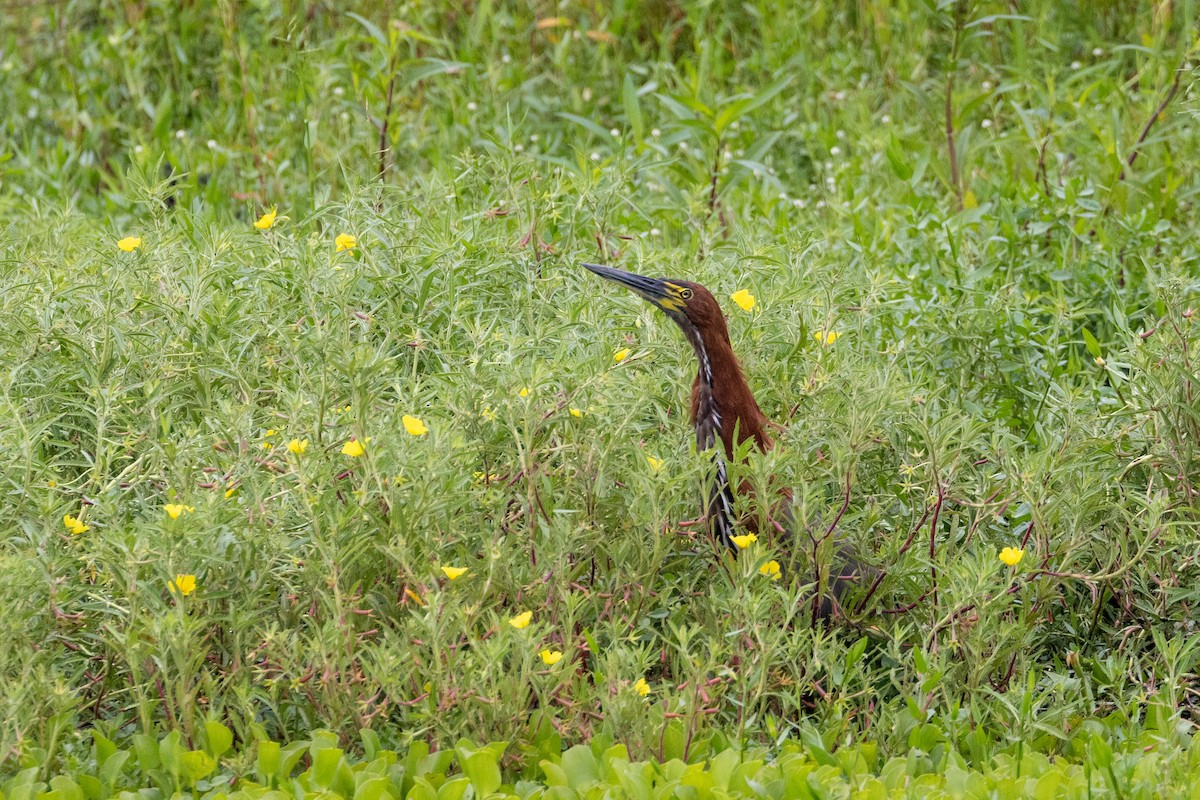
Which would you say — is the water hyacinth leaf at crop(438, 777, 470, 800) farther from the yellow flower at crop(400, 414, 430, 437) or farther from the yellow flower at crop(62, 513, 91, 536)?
the yellow flower at crop(62, 513, 91, 536)

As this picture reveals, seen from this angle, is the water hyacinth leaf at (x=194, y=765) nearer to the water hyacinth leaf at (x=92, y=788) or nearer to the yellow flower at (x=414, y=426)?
the water hyacinth leaf at (x=92, y=788)

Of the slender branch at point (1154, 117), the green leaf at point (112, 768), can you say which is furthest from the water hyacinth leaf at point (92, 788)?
the slender branch at point (1154, 117)

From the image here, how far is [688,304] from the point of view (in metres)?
3.98

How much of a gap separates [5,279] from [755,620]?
105 inches

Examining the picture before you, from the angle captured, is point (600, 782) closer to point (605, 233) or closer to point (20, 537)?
point (20, 537)

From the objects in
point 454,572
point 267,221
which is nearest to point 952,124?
point 267,221

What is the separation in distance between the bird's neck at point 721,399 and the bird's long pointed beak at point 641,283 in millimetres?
156

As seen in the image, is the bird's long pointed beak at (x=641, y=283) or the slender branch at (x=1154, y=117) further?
the slender branch at (x=1154, y=117)

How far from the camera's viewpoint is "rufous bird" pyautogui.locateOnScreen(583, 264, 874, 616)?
3785mm

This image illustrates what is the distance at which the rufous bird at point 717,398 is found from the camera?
3.79m

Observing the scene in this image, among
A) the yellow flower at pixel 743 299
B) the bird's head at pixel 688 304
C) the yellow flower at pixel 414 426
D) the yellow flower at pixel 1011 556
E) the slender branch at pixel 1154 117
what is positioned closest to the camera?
the yellow flower at pixel 414 426

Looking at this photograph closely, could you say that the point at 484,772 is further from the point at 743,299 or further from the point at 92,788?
the point at 743,299

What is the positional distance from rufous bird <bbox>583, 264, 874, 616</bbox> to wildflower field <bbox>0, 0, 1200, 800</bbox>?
72mm

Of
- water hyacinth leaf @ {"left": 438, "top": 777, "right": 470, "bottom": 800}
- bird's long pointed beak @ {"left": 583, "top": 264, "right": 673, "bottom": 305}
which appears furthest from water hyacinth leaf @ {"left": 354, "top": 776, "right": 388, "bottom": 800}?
bird's long pointed beak @ {"left": 583, "top": 264, "right": 673, "bottom": 305}
